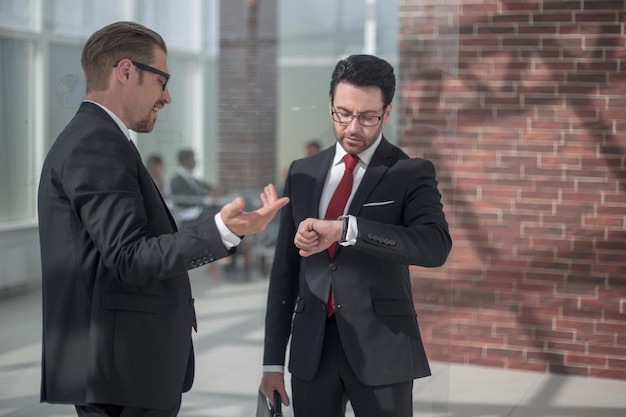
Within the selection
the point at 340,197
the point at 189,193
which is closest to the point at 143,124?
the point at 340,197

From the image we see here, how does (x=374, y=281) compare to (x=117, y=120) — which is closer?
(x=117, y=120)

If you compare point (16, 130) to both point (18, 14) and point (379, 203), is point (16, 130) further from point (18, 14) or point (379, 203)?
point (379, 203)

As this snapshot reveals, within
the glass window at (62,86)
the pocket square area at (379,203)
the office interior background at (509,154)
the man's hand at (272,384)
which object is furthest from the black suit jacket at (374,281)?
the glass window at (62,86)

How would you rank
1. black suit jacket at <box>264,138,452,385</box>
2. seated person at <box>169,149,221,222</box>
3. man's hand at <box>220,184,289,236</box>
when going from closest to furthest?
1. man's hand at <box>220,184,289,236</box>
2. black suit jacket at <box>264,138,452,385</box>
3. seated person at <box>169,149,221,222</box>

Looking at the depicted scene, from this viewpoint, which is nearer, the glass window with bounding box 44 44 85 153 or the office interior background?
the glass window with bounding box 44 44 85 153

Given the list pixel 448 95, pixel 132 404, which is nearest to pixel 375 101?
pixel 132 404

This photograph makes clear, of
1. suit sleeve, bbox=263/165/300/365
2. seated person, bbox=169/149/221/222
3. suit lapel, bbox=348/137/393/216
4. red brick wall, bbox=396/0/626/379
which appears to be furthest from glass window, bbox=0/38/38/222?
suit lapel, bbox=348/137/393/216

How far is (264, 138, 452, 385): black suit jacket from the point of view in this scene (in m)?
2.42

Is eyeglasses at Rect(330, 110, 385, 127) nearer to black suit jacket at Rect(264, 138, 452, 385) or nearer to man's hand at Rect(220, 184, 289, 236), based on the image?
black suit jacket at Rect(264, 138, 452, 385)

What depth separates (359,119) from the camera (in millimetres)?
2467

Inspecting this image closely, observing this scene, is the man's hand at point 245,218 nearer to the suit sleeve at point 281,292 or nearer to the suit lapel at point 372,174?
the suit lapel at point 372,174

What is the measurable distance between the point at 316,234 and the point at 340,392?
0.55m

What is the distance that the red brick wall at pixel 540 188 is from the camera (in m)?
5.67

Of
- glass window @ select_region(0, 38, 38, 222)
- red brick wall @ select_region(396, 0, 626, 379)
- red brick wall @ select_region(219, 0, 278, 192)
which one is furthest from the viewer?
red brick wall @ select_region(219, 0, 278, 192)
